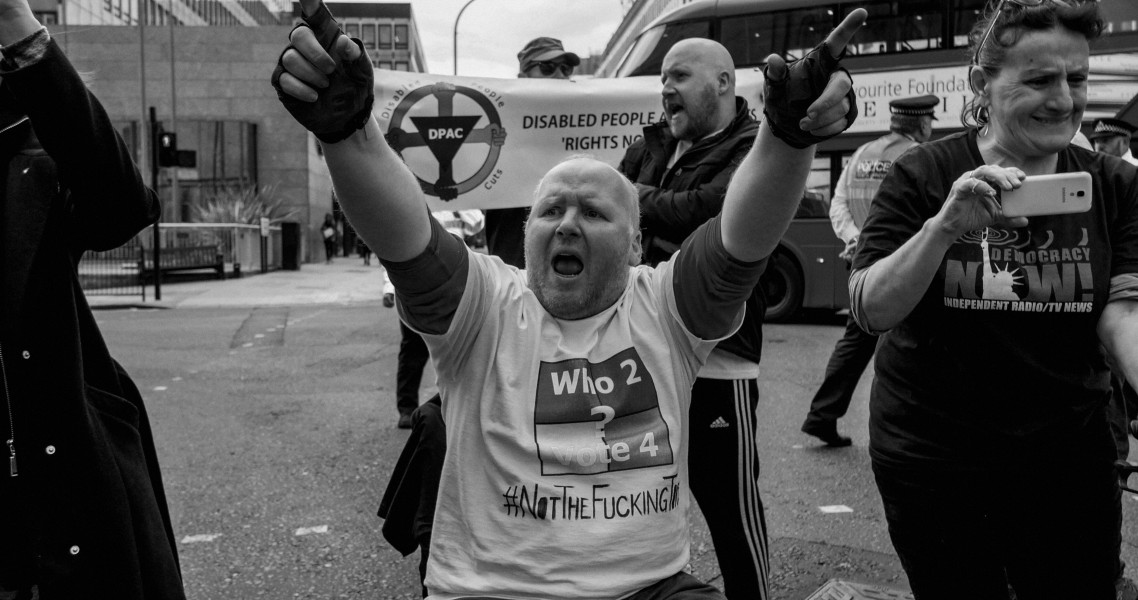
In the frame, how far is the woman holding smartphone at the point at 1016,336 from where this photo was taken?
2105 mm

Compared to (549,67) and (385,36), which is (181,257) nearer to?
(549,67)

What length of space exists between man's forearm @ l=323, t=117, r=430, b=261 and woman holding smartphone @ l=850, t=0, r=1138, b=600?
971 mm

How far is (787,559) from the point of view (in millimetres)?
3893

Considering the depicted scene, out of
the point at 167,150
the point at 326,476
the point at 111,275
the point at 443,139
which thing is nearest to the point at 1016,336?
the point at 326,476

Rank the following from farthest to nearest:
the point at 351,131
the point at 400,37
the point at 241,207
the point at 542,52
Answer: the point at 400,37, the point at 241,207, the point at 542,52, the point at 351,131

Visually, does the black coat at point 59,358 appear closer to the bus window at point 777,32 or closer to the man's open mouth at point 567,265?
the man's open mouth at point 567,265

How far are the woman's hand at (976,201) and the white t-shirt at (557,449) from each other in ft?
1.60

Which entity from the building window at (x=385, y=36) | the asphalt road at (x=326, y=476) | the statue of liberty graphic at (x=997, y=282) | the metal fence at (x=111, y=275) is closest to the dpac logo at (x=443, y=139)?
the asphalt road at (x=326, y=476)

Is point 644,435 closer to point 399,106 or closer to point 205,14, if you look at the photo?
point 399,106

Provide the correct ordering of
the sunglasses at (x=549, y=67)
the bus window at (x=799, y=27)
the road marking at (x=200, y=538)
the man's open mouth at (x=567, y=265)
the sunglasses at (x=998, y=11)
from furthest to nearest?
the bus window at (x=799, y=27) < the sunglasses at (x=549, y=67) < the road marking at (x=200, y=538) < the man's open mouth at (x=567, y=265) < the sunglasses at (x=998, y=11)

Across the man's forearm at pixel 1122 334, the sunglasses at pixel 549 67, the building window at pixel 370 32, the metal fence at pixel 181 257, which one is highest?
the building window at pixel 370 32

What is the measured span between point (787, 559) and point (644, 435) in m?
2.05

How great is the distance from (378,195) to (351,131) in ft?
0.54

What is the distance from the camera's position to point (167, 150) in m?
17.6
